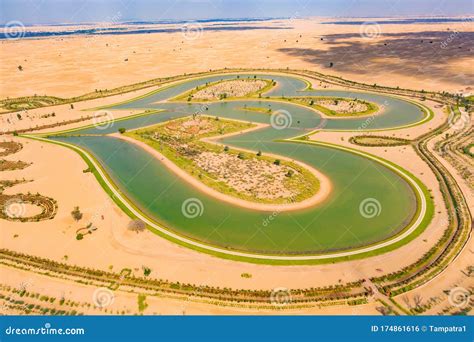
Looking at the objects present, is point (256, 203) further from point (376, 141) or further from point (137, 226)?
point (376, 141)

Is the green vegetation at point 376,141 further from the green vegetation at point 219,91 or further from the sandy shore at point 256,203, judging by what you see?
the green vegetation at point 219,91

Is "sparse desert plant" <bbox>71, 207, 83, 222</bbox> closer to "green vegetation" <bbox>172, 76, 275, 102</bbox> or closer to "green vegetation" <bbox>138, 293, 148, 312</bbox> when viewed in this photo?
"green vegetation" <bbox>138, 293, 148, 312</bbox>

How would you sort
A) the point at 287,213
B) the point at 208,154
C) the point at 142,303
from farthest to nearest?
the point at 208,154
the point at 287,213
the point at 142,303

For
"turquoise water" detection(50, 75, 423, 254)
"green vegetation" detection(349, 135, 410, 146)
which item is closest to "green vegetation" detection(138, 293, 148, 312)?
"turquoise water" detection(50, 75, 423, 254)

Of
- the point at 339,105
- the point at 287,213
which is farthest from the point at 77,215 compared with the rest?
the point at 339,105

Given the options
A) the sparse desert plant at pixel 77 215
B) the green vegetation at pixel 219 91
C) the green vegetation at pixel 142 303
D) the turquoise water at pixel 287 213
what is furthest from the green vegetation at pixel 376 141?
the sparse desert plant at pixel 77 215

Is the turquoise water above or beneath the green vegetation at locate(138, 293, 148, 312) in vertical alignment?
above

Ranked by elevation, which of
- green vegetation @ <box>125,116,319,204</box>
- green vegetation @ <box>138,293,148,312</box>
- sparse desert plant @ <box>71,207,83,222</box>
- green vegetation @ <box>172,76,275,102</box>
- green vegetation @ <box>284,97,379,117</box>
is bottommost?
green vegetation @ <box>138,293,148,312</box>

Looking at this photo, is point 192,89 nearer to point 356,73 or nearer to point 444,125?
point 356,73

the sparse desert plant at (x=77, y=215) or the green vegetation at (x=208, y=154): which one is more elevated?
the green vegetation at (x=208, y=154)

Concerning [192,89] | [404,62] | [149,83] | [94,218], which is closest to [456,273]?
[94,218]

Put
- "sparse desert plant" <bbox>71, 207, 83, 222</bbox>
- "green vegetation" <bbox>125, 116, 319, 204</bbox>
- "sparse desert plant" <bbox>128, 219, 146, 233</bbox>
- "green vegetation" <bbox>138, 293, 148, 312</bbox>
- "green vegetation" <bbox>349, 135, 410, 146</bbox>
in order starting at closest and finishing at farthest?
1. "green vegetation" <bbox>138, 293, 148, 312</bbox>
2. "sparse desert plant" <bbox>128, 219, 146, 233</bbox>
3. "sparse desert plant" <bbox>71, 207, 83, 222</bbox>
4. "green vegetation" <bbox>125, 116, 319, 204</bbox>
5. "green vegetation" <bbox>349, 135, 410, 146</bbox>
